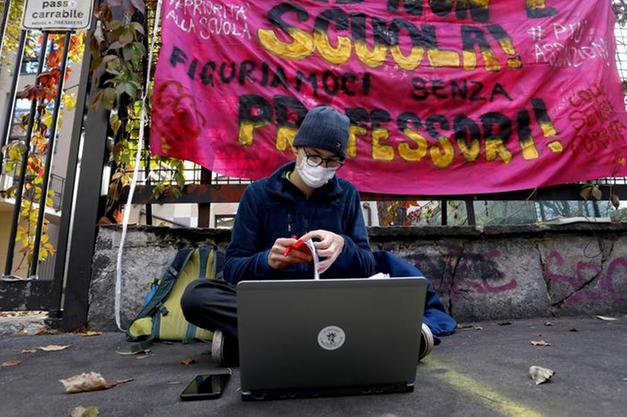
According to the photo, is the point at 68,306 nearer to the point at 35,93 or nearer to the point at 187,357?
the point at 187,357

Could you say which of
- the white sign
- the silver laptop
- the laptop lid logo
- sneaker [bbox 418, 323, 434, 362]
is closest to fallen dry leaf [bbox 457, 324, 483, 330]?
sneaker [bbox 418, 323, 434, 362]

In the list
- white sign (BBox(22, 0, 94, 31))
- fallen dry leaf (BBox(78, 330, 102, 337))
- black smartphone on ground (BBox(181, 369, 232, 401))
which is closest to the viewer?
black smartphone on ground (BBox(181, 369, 232, 401))

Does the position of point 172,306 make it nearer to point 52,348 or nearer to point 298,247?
point 52,348

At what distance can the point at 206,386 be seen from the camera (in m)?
1.37

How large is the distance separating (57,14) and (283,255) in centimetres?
255

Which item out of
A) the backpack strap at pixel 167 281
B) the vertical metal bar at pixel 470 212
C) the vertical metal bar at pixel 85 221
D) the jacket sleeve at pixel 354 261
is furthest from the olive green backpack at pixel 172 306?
the vertical metal bar at pixel 470 212

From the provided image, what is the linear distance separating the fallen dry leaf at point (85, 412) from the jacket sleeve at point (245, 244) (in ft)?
2.03

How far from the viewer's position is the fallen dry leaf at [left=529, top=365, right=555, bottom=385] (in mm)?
1397

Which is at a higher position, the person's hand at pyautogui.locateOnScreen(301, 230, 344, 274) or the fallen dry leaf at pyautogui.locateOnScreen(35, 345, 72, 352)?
the person's hand at pyautogui.locateOnScreen(301, 230, 344, 274)

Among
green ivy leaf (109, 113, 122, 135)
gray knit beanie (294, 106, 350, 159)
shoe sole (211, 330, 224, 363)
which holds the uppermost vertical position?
green ivy leaf (109, 113, 122, 135)

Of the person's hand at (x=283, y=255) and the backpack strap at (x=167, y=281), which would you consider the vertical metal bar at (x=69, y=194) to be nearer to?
the backpack strap at (x=167, y=281)

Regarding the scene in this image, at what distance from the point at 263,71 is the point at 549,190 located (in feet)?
7.69

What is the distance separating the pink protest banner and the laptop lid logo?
191cm

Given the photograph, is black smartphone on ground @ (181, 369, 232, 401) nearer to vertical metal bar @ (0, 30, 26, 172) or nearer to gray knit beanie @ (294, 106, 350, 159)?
gray knit beanie @ (294, 106, 350, 159)
